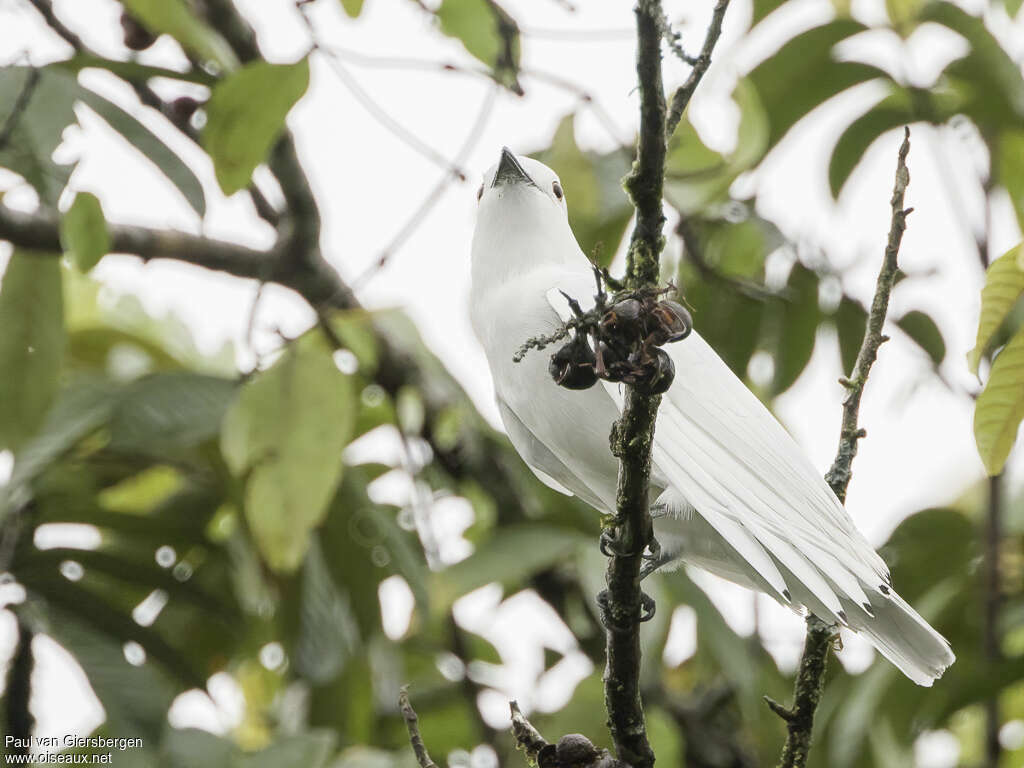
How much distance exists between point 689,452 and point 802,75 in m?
1.45

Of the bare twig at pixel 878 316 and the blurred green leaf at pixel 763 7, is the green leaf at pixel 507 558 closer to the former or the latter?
the bare twig at pixel 878 316

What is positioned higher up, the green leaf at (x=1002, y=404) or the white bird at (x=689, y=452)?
the green leaf at (x=1002, y=404)

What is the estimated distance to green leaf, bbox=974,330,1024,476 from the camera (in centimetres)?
204

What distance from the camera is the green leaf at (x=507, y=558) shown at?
10.9ft

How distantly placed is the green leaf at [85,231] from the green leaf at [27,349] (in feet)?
0.94

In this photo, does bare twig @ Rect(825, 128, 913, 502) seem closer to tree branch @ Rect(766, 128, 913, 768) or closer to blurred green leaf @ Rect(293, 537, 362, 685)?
tree branch @ Rect(766, 128, 913, 768)

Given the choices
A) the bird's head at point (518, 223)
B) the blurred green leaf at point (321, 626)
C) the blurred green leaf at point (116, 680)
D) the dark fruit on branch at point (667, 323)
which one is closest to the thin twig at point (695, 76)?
the dark fruit on branch at point (667, 323)

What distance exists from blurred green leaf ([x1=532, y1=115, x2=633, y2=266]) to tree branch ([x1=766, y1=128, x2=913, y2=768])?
87cm

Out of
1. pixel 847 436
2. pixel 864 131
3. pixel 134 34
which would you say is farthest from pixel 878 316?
pixel 134 34

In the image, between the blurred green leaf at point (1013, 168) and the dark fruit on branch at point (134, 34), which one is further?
the dark fruit on branch at point (134, 34)

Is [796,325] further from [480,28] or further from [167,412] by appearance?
[167,412]

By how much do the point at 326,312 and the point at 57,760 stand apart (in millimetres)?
1381

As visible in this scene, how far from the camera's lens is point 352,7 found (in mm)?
3008

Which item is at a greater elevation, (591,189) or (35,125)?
(591,189)
